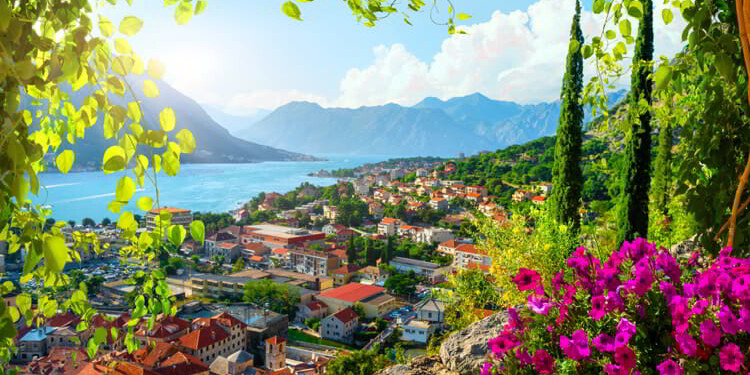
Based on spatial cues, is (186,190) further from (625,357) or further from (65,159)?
(625,357)

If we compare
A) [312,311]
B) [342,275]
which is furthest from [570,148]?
[342,275]

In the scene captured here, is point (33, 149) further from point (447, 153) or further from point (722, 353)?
point (447, 153)

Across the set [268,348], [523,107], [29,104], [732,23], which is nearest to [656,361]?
[732,23]

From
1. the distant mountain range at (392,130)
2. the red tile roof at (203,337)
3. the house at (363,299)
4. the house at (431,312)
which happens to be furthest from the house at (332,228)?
the distant mountain range at (392,130)

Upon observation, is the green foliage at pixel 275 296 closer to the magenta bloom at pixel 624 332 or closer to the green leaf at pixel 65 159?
the magenta bloom at pixel 624 332

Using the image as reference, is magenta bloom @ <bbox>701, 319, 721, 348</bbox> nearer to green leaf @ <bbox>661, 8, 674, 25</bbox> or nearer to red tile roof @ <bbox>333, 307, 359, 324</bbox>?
green leaf @ <bbox>661, 8, 674, 25</bbox>
